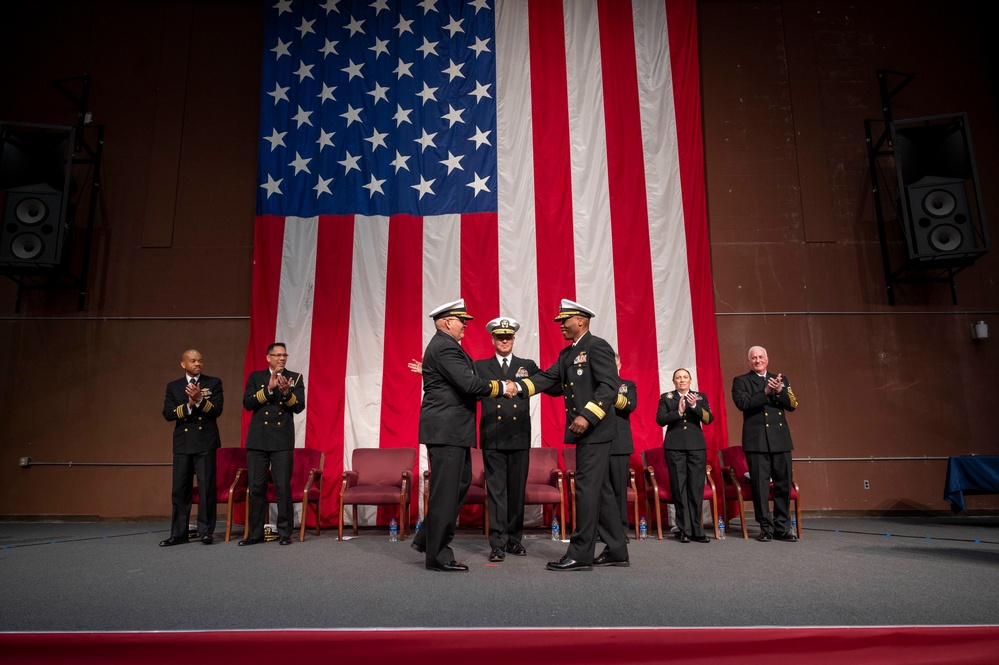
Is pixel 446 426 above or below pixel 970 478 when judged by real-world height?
above

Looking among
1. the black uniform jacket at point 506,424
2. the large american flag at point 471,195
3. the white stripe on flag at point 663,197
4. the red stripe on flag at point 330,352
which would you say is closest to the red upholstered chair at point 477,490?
the black uniform jacket at point 506,424

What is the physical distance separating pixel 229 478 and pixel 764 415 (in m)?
4.95

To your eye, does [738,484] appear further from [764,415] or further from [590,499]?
[590,499]

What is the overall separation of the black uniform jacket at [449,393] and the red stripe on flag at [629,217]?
9.78 feet


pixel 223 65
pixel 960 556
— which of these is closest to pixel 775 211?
pixel 960 556

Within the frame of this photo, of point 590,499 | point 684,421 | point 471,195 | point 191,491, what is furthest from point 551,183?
point 191,491

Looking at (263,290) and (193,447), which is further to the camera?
(263,290)

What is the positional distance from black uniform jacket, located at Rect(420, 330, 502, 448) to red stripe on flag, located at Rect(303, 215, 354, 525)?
9.31 feet

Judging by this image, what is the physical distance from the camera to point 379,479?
238 inches

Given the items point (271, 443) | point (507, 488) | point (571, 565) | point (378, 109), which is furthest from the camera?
point (378, 109)

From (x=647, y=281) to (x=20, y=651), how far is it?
5895 millimetres

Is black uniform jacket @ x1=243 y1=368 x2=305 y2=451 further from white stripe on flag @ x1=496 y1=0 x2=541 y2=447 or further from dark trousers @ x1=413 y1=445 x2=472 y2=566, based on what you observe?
white stripe on flag @ x1=496 y1=0 x2=541 y2=447

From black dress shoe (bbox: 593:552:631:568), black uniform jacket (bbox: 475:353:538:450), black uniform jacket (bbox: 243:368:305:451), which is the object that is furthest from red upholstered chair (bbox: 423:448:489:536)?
black dress shoe (bbox: 593:552:631:568)

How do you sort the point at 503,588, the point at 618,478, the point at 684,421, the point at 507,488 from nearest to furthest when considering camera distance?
the point at 503,588 < the point at 618,478 < the point at 507,488 < the point at 684,421
